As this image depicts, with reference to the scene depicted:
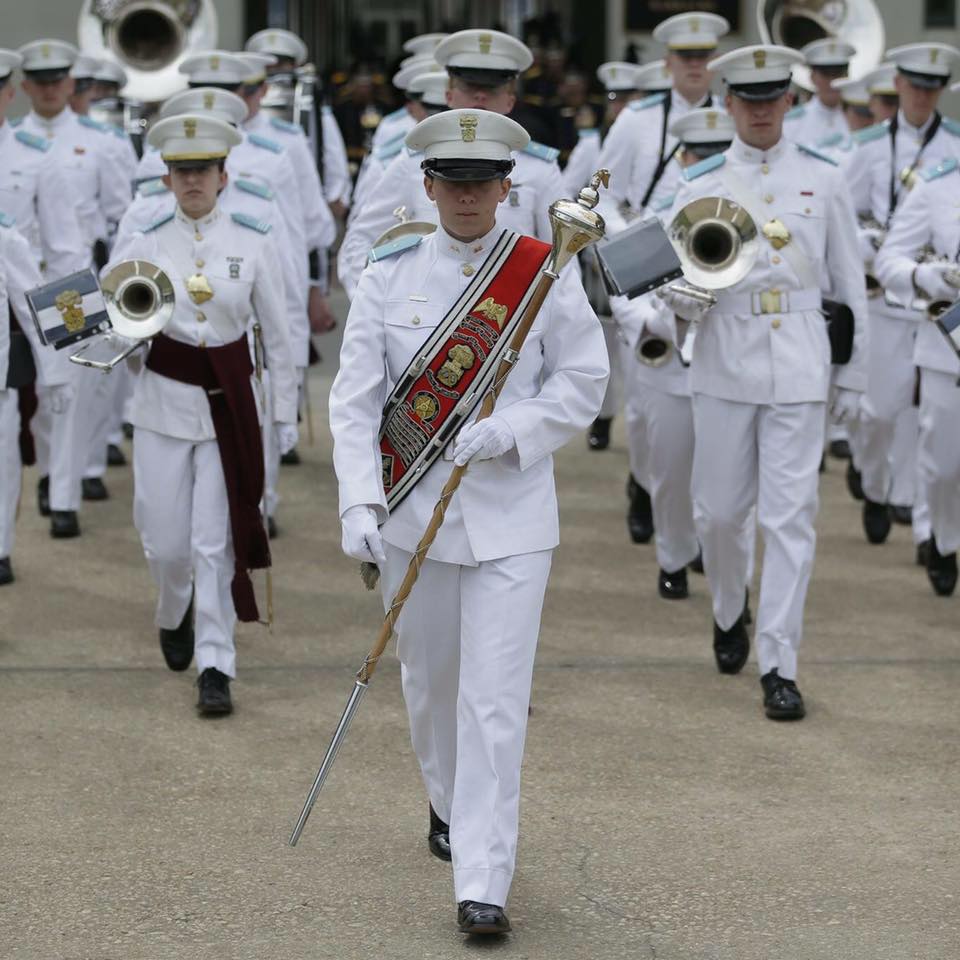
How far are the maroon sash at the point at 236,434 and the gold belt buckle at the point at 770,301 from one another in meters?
1.70

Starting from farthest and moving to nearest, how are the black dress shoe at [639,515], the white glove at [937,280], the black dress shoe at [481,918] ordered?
the black dress shoe at [639,515], the white glove at [937,280], the black dress shoe at [481,918]

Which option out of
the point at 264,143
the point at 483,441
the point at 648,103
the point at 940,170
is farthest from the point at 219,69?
the point at 483,441

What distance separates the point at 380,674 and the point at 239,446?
39.9 inches

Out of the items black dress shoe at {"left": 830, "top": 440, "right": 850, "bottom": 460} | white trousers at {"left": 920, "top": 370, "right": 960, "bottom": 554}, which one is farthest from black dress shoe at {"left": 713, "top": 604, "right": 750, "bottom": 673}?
black dress shoe at {"left": 830, "top": 440, "right": 850, "bottom": 460}

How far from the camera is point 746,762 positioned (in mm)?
6637

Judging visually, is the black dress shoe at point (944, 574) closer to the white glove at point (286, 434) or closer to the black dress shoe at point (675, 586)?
the black dress shoe at point (675, 586)

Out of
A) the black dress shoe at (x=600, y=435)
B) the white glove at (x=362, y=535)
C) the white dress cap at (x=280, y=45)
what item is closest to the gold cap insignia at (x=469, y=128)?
the white glove at (x=362, y=535)

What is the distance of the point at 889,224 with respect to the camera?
10141 mm

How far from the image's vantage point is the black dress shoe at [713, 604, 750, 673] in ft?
25.2

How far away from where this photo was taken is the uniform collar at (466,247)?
5.38 metres

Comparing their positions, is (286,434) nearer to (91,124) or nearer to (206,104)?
(206,104)

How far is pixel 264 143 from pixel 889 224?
287cm

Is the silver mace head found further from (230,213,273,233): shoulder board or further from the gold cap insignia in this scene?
(230,213,273,233): shoulder board

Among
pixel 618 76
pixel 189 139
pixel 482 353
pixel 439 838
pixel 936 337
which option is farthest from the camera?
pixel 618 76
